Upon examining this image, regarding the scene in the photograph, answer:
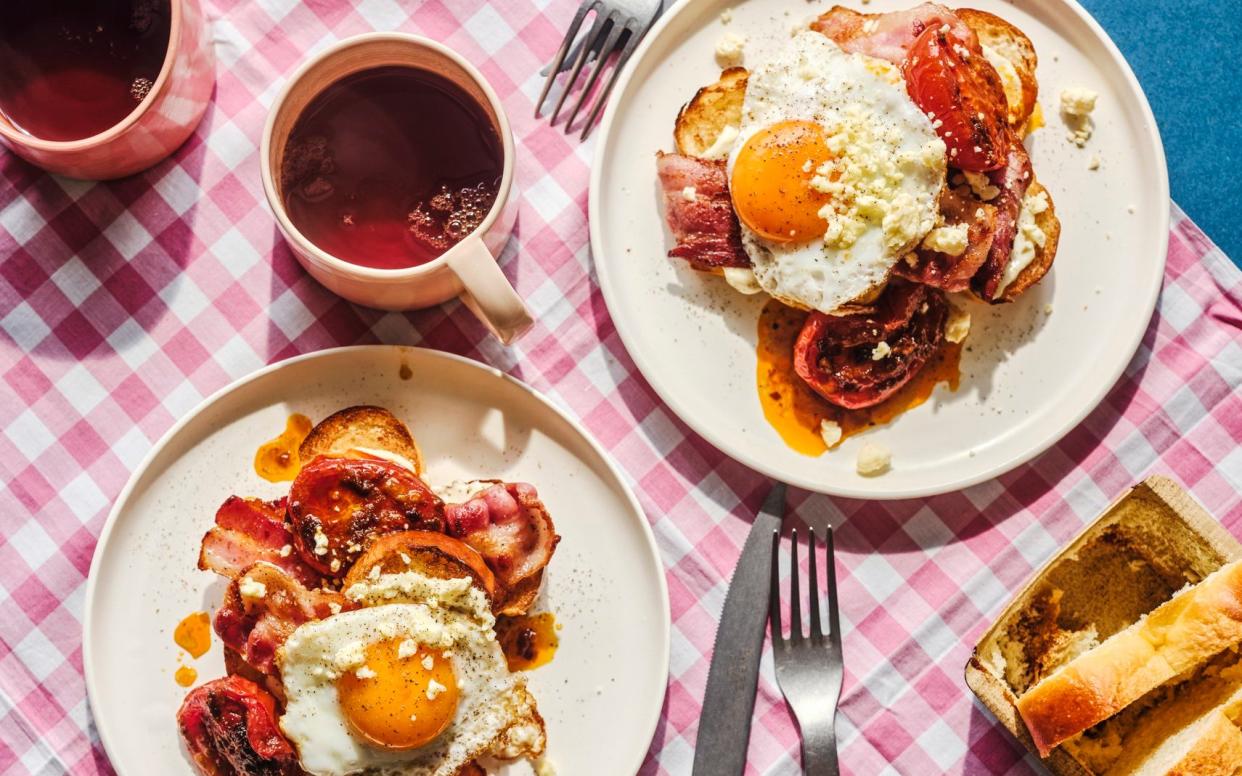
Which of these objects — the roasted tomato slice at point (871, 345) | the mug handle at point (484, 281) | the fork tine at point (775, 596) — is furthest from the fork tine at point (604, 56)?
the fork tine at point (775, 596)

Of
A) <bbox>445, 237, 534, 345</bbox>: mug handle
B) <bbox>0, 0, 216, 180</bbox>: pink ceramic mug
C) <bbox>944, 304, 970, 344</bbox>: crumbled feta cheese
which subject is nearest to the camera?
<bbox>445, 237, 534, 345</bbox>: mug handle

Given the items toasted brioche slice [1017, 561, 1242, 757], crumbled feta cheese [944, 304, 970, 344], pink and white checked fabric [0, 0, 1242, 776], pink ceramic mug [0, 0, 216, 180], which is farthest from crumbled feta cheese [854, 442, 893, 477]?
pink ceramic mug [0, 0, 216, 180]

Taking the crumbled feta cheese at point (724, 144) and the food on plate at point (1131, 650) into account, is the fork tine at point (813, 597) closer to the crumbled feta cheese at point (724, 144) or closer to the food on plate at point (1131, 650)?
the food on plate at point (1131, 650)

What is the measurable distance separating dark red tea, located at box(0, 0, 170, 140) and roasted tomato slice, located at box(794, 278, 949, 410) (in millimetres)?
1441

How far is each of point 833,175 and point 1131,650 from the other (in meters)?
1.16

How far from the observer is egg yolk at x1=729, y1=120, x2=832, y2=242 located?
7.75ft

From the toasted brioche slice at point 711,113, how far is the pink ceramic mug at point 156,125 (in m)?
1.00

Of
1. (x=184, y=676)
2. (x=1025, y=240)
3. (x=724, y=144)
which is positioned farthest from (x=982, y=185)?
(x=184, y=676)

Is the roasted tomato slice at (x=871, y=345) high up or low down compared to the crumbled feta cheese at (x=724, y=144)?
down

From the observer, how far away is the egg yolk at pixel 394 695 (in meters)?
2.21

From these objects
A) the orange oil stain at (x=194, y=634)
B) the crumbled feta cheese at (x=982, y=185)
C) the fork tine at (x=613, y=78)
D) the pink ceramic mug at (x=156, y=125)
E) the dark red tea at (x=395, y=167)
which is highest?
the pink ceramic mug at (x=156, y=125)

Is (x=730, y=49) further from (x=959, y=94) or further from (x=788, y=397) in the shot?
(x=788, y=397)

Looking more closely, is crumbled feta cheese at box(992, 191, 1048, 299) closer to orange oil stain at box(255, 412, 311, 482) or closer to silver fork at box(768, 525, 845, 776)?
silver fork at box(768, 525, 845, 776)

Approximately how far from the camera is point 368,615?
2240mm
